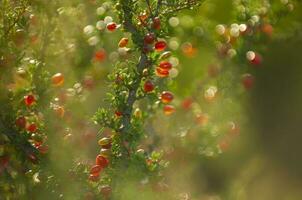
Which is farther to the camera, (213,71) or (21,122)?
(213,71)

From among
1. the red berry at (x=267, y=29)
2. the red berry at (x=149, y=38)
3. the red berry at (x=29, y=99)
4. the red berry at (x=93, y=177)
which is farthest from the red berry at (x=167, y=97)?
the red berry at (x=267, y=29)

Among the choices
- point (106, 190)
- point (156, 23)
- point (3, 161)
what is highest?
point (156, 23)

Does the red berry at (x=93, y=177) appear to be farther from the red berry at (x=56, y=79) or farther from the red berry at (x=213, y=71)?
the red berry at (x=213, y=71)

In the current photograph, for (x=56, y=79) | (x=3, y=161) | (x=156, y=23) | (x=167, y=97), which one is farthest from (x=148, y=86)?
(x=3, y=161)

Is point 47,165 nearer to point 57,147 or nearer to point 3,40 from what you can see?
point 57,147

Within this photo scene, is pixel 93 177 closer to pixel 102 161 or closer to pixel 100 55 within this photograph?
pixel 102 161

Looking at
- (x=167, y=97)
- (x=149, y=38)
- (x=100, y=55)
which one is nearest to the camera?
(x=149, y=38)

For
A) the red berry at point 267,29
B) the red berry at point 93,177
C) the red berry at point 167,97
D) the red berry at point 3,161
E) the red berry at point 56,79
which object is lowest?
the red berry at point 93,177

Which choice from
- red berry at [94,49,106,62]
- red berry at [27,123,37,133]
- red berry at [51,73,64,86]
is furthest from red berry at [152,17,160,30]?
red berry at [94,49,106,62]

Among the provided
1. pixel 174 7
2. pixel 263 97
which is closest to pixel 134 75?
pixel 174 7

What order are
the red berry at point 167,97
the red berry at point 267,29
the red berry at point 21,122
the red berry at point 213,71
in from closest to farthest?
the red berry at point 21,122, the red berry at point 167,97, the red berry at point 267,29, the red berry at point 213,71

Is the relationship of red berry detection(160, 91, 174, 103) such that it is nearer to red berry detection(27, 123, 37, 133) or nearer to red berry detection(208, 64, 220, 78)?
red berry detection(27, 123, 37, 133)
